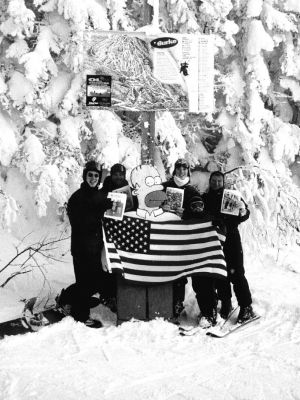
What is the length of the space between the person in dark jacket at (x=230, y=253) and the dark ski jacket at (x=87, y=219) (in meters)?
1.33

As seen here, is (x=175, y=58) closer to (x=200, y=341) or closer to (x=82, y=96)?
(x=82, y=96)

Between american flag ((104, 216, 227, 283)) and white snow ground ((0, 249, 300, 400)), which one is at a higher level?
american flag ((104, 216, 227, 283))

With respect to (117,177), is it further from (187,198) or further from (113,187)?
(187,198)

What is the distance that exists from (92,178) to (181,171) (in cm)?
109

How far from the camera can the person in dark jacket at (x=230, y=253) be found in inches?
252

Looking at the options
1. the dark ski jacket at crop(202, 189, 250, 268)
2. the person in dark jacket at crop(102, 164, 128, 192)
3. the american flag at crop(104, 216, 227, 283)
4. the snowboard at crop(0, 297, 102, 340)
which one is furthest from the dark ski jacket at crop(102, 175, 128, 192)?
the snowboard at crop(0, 297, 102, 340)

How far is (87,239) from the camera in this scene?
628 centimetres

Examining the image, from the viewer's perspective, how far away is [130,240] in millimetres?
6359

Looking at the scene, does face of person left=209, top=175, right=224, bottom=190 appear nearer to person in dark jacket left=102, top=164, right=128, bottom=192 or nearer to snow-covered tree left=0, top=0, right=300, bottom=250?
person in dark jacket left=102, top=164, right=128, bottom=192

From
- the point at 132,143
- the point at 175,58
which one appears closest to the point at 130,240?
the point at 175,58

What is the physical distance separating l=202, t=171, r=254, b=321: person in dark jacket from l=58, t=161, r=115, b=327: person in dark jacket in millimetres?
1338

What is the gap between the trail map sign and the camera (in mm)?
7434

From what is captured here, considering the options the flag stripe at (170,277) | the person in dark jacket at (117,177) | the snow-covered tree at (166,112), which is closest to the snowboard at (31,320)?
the flag stripe at (170,277)

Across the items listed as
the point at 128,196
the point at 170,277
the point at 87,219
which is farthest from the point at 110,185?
the point at 170,277
